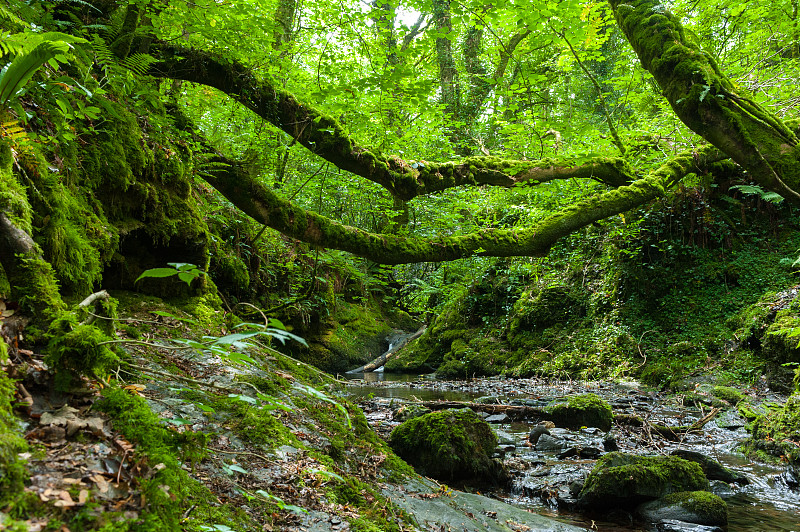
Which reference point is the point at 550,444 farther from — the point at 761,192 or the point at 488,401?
the point at 761,192

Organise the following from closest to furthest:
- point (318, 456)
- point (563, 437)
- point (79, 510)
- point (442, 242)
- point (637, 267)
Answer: point (79, 510), point (318, 456), point (563, 437), point (442, 242), point (637, 267)

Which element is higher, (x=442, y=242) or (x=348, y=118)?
(x=348, y=118)

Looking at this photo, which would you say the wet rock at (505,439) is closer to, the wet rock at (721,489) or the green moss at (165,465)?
the wet rock at (721,489)

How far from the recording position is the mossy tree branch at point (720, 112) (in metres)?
4.37

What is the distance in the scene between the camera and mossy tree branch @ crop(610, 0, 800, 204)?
4.37 metres

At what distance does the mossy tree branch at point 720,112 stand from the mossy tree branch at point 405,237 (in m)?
2.91

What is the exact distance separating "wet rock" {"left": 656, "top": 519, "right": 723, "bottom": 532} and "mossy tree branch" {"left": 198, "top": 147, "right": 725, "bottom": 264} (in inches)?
158

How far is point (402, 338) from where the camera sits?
17.8 m

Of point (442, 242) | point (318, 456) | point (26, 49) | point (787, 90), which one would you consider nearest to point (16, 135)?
point (26, 49)

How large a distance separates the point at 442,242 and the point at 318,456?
14.9 ft

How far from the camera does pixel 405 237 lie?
6973 mm

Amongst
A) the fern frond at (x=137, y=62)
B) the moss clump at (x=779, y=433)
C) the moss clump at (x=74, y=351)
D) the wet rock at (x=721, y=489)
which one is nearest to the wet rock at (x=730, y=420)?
the moss clump at (x=779, y=433)

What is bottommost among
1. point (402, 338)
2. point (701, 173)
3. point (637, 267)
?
point (402, 338)

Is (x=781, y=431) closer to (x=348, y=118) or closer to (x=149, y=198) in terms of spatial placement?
(x=348, y=118)
